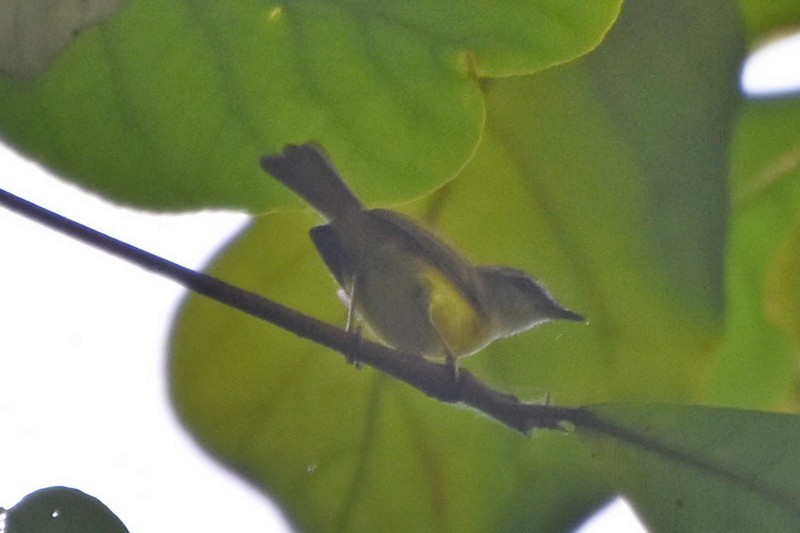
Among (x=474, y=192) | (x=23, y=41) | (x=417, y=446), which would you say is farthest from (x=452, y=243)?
(x=23, y=41)

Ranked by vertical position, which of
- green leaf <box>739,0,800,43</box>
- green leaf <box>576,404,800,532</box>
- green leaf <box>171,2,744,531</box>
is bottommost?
green leaf <box>576,404,800,532</box>

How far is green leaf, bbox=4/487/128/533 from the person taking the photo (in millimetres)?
598

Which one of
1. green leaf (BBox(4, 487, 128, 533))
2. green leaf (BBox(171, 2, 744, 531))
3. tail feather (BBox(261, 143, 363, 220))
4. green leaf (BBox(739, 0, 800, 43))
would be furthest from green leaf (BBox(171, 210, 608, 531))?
A: green leaf (BBox(739, 0, 800, 43))

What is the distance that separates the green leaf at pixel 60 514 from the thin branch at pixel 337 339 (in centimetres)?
15

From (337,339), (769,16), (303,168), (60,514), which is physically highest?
(769,16)

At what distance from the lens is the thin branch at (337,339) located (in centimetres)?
58

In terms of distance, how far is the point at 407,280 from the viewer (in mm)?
1021

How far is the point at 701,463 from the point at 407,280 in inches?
15.1

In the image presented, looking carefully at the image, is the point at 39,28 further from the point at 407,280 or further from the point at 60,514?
the point at 407,280

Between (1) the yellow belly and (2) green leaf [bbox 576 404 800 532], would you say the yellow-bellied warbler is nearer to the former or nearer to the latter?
(1) the yellow belly

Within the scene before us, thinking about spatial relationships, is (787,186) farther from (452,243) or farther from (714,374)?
(452,243)

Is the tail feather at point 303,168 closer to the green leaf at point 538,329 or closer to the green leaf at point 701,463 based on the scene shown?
the green leaf at point 538,329

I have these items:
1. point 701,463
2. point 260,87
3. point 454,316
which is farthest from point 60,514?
point 454,316

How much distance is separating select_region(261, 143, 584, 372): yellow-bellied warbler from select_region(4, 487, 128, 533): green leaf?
24 cm
